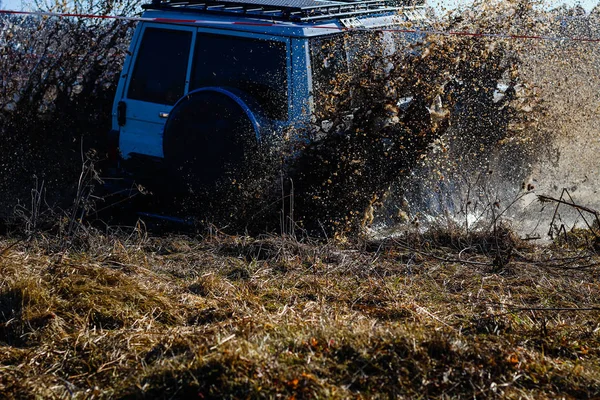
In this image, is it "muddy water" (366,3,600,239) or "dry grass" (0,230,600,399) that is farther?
"muddy water" (366,3,600,239)

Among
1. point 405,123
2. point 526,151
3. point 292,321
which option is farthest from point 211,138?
point 526,151

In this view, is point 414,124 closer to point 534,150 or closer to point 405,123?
point 405,123

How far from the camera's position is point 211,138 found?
19.4 ft

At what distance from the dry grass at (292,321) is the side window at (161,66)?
61.6 inches

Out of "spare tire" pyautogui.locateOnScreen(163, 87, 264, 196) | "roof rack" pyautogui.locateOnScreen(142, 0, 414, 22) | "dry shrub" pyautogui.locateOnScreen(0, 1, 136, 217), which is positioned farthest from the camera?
"dry shrub" pyautogui.locateOnScreen(0, 1, 136, 217)

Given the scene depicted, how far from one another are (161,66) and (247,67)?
39.4 inches

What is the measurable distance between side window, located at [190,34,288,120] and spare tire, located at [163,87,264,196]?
0.54ft

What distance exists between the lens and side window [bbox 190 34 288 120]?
590 centimetres

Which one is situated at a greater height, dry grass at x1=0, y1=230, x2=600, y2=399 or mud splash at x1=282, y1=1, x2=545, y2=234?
mud splash at x1=282, y1=1, x2=545, y2=234

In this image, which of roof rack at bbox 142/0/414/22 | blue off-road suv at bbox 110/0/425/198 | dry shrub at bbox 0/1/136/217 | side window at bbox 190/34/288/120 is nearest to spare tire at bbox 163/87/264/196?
blue off-road suv at bbox 110/0/425/198

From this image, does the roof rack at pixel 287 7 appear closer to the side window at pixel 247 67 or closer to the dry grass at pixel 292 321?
the side window at pixel 247 67

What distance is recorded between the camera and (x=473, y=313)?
13.8 feet

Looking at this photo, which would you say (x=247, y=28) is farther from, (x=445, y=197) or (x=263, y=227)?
(x=445, y=197)

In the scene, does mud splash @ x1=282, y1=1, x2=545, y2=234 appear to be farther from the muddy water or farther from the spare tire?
the spare tire
